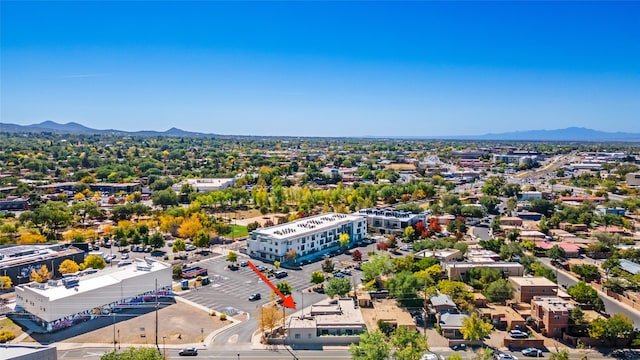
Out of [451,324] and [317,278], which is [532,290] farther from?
[317,278]

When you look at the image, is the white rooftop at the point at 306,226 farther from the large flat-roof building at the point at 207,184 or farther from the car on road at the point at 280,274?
the large flat-roof building at the point at 207,184

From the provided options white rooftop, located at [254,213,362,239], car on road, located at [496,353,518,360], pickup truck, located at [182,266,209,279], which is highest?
white rooftop, located at [254,213,362,239]

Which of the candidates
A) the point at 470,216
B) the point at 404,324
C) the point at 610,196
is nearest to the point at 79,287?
the point at 404,324

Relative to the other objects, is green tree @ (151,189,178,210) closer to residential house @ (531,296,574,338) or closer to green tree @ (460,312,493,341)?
green tree @ (460,312,493,341)

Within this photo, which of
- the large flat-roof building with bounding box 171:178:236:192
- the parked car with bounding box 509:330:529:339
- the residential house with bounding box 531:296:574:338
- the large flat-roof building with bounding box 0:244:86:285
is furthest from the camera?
the large flat-roof building with bounding box 171:178:236:192

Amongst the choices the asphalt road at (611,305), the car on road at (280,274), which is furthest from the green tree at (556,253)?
the car on road at (280,274)

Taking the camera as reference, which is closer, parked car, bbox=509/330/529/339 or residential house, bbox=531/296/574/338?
parked car, bbox=509/330/529/339

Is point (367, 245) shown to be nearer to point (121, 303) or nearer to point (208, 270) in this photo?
point (208, 270)

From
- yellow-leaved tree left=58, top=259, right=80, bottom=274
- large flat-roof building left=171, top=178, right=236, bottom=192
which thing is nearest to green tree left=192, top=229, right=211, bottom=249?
yellow-leaved tree left=58, top=259, right=80, bottom=274
